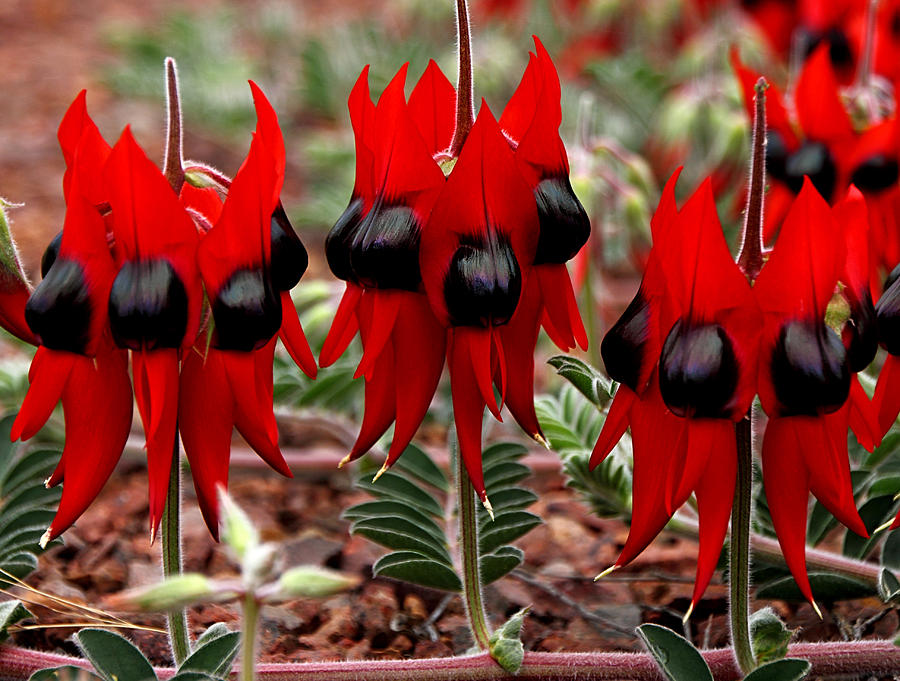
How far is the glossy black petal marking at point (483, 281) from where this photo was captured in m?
1.20

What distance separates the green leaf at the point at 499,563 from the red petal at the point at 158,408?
18.1 inches

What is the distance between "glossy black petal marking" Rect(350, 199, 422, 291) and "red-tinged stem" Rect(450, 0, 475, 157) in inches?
4.0

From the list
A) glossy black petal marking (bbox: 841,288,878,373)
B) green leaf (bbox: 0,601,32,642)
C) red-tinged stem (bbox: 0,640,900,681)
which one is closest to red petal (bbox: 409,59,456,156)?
glossy black petal marking (bbox: 841,288,878,373)

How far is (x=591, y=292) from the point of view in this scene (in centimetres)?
240

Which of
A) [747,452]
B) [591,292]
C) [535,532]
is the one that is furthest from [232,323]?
[591,292]

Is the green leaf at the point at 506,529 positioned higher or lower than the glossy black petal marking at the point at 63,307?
lower

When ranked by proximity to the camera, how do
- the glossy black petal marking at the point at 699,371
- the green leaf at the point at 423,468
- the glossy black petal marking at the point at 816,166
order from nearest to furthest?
the glossy black petal marking at the point at 699,371
the green leaf at the point at 423,468
the glossy black petal marking at the point at 816,166

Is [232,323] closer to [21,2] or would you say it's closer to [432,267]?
[432,267]

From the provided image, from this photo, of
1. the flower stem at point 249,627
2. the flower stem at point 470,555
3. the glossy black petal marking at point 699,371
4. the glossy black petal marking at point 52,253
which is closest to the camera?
the flower stem at point 249,627

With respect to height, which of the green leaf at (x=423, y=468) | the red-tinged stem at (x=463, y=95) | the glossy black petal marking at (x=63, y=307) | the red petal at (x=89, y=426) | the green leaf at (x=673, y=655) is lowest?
the green leaf at (x=673, y=655)

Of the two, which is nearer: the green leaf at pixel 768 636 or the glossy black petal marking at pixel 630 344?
the glossy black petal marking at pixel 630 344

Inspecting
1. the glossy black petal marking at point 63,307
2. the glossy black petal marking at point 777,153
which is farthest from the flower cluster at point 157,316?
the glossy black petal marking at point 777,153

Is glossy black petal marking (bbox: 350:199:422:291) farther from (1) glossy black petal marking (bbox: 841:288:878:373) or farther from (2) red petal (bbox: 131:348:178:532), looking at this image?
(1) glossy black petal marking (bbox: 841:288:878:373)

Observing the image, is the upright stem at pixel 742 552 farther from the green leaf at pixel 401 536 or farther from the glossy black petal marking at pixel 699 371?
the green leaf at pixel 401 536
